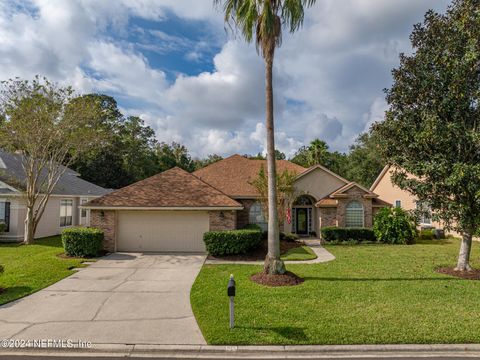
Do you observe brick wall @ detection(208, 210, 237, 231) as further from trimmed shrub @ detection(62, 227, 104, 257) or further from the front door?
the front door

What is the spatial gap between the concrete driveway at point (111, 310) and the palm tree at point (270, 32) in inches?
119

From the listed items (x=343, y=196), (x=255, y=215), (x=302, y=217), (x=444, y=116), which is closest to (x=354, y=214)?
(x=343, y=196)

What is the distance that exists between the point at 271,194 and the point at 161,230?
8206 millimetres

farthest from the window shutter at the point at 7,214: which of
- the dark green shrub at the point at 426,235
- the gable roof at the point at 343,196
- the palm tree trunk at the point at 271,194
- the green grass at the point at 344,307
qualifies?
the dark green shrub at the point at 426,235

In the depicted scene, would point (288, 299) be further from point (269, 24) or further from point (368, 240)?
point (368, 240)

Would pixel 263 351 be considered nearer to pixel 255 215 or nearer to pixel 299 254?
pixel 299 254

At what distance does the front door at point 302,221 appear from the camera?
24.5m

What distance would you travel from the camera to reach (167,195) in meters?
17.3

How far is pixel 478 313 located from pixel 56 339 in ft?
30.1

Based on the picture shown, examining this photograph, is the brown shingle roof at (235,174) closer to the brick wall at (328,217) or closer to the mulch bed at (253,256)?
the brick wall at (328,217)

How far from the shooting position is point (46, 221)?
22.8 meters

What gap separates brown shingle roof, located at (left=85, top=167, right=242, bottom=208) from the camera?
54.4 ft

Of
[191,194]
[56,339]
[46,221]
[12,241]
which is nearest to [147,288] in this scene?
[56,339]

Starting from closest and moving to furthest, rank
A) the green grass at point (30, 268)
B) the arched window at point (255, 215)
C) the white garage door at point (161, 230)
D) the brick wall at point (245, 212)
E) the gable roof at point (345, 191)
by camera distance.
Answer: the green grass at point (30, 268)
the white garage door at point (161, 230)
the gable roof at point (345, 191)
the brick wall at point (245, 212)
the arched window at point (255, 215)
